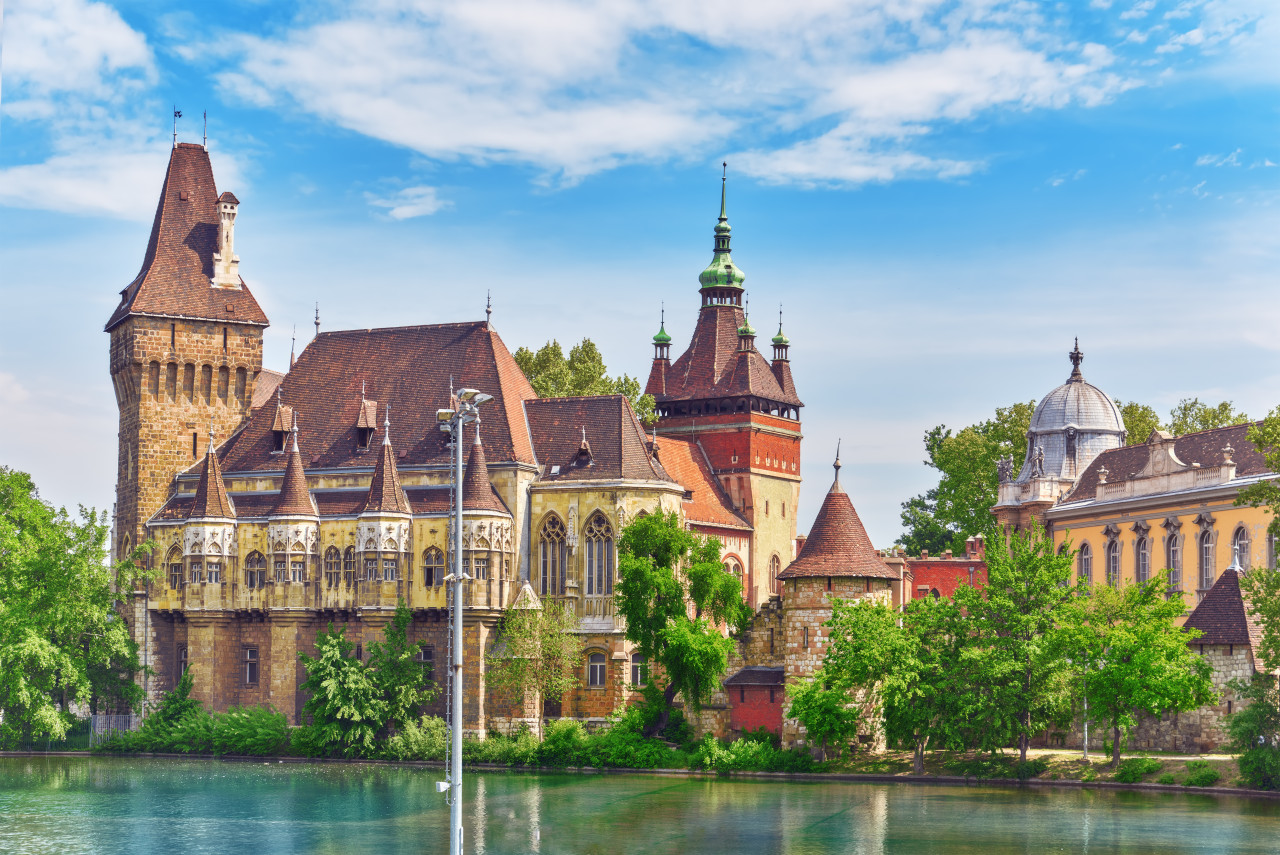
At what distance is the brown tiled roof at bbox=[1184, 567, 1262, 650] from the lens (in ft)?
198

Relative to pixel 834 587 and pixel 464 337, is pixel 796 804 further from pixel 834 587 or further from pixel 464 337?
pixel 464 337

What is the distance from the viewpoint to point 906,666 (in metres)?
60.5

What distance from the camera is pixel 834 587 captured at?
64.1 m

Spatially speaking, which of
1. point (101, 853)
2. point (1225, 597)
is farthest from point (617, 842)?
point (1225, 597)

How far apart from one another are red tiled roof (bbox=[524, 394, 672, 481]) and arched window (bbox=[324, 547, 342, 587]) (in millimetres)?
8319

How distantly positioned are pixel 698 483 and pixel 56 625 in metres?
32.2

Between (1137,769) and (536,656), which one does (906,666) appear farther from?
(536,656)

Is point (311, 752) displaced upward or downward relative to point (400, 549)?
downward

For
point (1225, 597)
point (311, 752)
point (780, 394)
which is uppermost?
point (780, 394)

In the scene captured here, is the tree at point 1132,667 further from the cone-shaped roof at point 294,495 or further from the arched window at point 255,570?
the arched window at point 255,570

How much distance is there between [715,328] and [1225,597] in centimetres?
4200

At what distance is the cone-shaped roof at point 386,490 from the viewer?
73.4 meters

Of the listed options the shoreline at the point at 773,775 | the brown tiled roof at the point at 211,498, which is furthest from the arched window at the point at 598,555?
the brown tiled roof at the point at 211,498

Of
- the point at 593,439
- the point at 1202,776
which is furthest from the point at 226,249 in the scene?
the point at 1202,776
